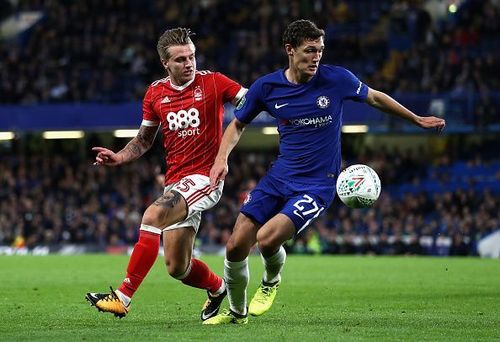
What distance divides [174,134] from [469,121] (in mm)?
21965

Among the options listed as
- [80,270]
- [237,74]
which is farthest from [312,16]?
[80,270]

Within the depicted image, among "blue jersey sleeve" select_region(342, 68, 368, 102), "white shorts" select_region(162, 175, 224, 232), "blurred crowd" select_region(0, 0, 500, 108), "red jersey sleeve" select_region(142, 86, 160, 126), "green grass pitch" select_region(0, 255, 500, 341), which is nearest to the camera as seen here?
"green grass pitch" select_region(0, 255, 500, 341)

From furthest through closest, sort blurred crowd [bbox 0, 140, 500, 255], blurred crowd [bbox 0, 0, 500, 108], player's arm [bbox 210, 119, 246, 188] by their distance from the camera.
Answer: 1. blurred crowd [bbox 0, 0, 500, 108]
2. blurred crowd [bbox 0, 140, 500, 255]
3. player's arm [bbox 210, 119, 246, 188]

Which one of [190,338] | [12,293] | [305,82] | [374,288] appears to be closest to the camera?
[190,338]

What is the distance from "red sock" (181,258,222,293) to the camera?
31.9 feet

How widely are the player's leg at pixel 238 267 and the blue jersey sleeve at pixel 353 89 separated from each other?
4.48ft

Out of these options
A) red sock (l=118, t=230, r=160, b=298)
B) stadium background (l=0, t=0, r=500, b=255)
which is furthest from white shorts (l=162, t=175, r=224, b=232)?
stadium background (l=0, t=0, r=500, b=255)

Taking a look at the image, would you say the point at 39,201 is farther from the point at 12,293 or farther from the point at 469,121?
the point at 12,293

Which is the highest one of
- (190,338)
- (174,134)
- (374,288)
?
(174,134)

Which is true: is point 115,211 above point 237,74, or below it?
below

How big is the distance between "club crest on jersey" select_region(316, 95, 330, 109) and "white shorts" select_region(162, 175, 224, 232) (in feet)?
3.73

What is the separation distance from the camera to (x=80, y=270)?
2033cm

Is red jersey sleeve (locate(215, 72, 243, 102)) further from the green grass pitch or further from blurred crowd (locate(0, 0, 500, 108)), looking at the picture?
blurred crowd (locate(0, 0, 500, 108))

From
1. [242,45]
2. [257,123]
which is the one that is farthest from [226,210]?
[242,45]
